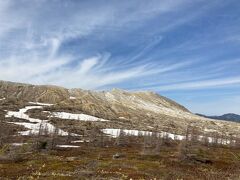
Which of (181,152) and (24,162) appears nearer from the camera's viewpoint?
(24,162)

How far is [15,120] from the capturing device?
643ft

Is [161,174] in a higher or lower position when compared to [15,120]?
lower

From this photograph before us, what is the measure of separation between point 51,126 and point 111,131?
109ft

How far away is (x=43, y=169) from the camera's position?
57656 mm

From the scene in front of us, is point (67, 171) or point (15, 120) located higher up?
point (15, 120)

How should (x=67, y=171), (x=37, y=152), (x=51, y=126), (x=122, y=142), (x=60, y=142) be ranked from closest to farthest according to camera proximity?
1. (x=67, y=171)
2. (x=37, y=152)
3. (x=60, y=142)
4. (x=122, y=142)
5. (x=51, y=126)

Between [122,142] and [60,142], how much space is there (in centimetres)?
2651

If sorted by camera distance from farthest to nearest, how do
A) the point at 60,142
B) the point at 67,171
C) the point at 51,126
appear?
the point at 51,126 < the point at 60,142 < the point at 67,171

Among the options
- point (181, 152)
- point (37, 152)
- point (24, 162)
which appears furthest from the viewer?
point (37, 152)

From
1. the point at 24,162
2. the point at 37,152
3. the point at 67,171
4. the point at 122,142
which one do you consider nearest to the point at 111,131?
the point at 122,142

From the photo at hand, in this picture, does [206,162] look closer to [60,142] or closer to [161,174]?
[161,174]

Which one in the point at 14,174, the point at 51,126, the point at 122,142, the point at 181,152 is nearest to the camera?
the point at 14,174

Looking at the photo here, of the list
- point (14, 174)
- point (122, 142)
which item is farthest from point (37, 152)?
point (122, 142)

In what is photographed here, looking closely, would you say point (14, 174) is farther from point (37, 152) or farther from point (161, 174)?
point (37, 152)
